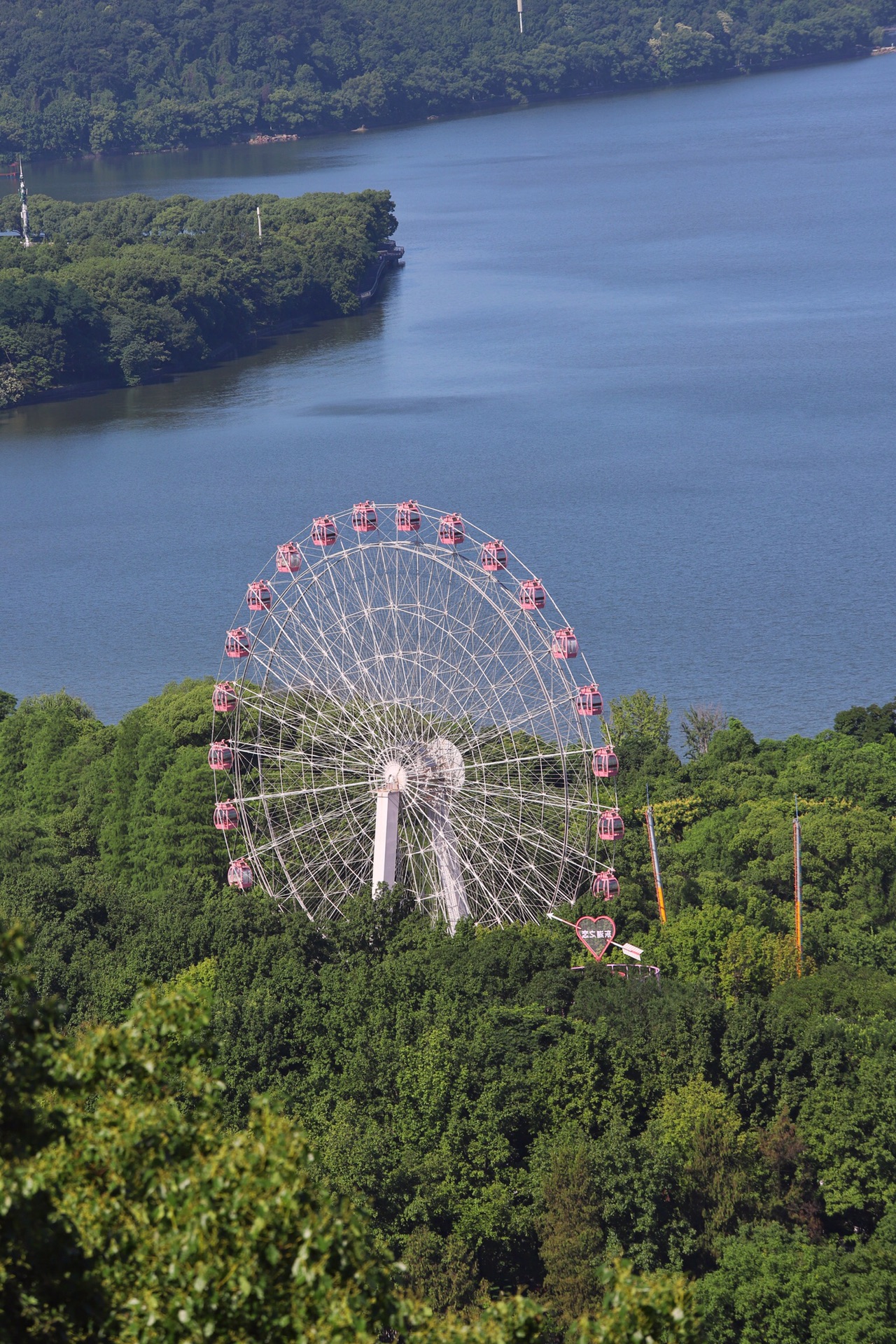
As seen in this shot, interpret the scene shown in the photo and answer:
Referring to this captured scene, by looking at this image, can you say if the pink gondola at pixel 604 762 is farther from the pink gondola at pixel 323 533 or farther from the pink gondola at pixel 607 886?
the pink gondola at pixel 323 533

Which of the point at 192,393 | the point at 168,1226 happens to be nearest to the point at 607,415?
the point at 192,393

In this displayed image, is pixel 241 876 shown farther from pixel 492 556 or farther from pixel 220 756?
pixel 492 556

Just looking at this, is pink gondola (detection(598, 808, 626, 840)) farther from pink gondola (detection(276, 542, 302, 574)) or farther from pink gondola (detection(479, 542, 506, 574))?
pink gondola (detection(276, 542, 302, 574))

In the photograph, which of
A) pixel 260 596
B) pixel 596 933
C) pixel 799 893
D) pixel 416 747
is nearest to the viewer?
pixel 596 933

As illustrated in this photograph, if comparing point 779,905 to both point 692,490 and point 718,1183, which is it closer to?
point 718,1183

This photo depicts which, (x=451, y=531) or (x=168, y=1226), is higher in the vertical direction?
(x=451, y=531)

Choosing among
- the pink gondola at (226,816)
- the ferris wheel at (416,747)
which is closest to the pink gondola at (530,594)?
the ferris wheel at (416,747)
